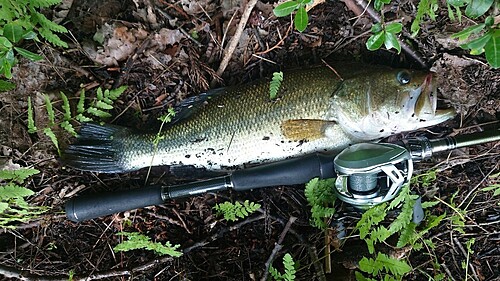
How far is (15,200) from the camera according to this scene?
2.98 metres

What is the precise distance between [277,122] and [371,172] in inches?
30.7

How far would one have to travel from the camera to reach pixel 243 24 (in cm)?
314

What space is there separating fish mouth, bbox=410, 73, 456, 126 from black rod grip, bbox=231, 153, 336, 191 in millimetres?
627

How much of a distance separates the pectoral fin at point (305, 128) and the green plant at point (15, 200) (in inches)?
65.5

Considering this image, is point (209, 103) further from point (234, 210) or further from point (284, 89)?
point (234, 210)

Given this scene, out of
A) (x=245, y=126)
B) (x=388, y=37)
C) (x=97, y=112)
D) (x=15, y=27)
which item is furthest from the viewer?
(x=97, y=112)

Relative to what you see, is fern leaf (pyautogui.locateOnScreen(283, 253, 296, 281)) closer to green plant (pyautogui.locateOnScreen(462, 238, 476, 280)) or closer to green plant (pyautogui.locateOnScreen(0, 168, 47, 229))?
green plant (pyautogui.locateOnScreen(462, 238, 476, 280))

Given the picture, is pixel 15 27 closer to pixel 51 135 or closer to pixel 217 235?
pixel 51 135

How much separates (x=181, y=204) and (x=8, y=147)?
4.26ft

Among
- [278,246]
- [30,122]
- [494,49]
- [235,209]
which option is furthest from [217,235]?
[494,49]

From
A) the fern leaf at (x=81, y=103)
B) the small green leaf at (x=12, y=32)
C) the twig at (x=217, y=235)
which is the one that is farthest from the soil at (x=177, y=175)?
the small green leaf at (x=12, y=32)

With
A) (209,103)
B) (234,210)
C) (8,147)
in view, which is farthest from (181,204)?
(8,147)

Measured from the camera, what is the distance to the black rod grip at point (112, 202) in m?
2.97

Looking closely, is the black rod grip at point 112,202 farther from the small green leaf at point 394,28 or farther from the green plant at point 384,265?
the small green leaf at point 394,28
